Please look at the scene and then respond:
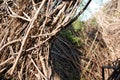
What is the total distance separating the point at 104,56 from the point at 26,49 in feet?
8.43

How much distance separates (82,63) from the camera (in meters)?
3.86

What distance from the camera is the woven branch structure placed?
1.60 meters

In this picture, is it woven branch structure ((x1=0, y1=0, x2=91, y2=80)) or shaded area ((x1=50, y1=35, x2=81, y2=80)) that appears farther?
shaded area ((x1=50, y1=35, x2=81, y2=80))

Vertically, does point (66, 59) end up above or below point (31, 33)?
below

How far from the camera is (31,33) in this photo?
1.60 m

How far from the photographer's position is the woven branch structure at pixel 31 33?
1604 millimetres

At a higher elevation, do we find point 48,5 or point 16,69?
point 48,5

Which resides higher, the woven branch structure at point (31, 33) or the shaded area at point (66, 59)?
the woven branch structure at point (31, 33)

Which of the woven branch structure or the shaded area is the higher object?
the woven branch structure

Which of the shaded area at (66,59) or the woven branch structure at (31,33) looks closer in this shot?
the woven branch structure at (31,33)

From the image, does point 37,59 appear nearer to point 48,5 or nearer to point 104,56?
point 48,5

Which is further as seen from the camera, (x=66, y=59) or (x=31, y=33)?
(x=66, y=59)

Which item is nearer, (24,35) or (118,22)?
(24,35)

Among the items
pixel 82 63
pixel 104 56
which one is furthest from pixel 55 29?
pixel 104 56
